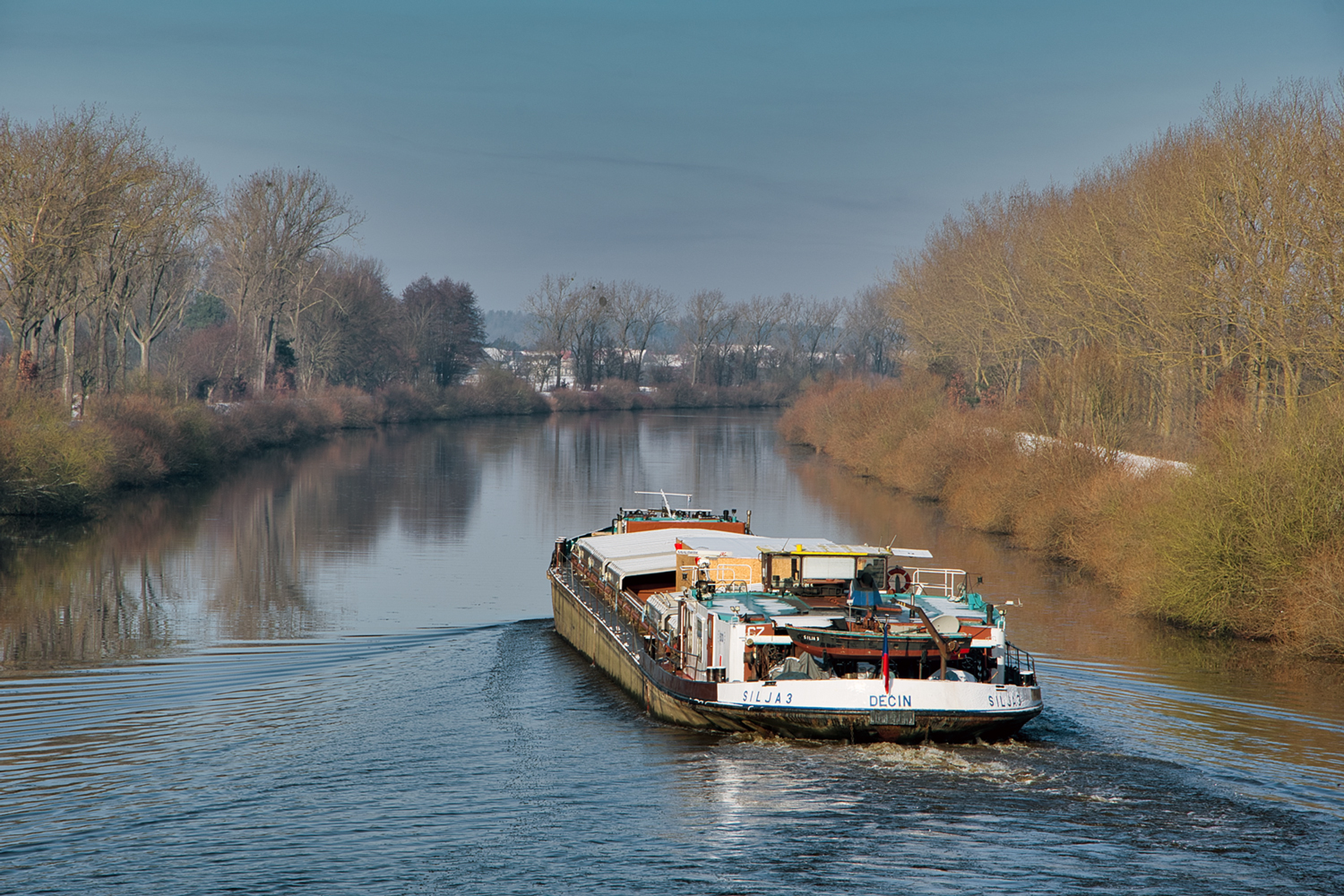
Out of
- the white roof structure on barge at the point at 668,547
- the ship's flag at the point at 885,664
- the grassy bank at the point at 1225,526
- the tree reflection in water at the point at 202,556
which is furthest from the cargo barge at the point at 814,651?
the tree reflection in water at the point at 202,556

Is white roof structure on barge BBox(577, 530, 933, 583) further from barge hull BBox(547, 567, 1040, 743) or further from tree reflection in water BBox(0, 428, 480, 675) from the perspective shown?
tree reflection in water BBox(0, 428, 480, 675)

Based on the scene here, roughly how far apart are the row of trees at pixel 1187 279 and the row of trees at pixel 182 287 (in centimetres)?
3832

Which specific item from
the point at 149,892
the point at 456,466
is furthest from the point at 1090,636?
the point at 456,466

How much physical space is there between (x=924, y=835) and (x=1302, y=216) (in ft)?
80.8

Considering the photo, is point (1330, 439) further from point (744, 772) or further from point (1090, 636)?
point (744, 772)

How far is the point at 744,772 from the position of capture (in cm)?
1568

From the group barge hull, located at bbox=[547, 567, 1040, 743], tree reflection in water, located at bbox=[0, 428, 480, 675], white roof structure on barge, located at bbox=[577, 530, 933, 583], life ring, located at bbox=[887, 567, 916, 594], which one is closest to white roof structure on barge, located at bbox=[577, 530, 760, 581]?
white roof structure on barge, located at bbox=[577, 530, 933, 583]

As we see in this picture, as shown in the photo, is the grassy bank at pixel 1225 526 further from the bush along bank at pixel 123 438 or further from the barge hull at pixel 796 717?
the bush along bank at pixel 123 438

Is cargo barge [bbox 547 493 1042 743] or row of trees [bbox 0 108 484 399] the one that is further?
row of trees [bbox 0 108 484 399]

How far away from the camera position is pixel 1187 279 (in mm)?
38500

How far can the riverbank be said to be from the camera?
38875mm

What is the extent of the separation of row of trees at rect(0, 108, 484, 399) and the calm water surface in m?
19.5

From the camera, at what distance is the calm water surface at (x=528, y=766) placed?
40.8 ft

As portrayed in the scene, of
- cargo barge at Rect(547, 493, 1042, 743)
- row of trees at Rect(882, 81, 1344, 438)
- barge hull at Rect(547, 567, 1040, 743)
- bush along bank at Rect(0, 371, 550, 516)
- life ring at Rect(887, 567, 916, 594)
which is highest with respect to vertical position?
row of trees at Rect(882, 81, 1344, 438)
